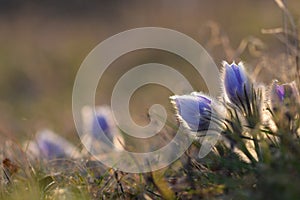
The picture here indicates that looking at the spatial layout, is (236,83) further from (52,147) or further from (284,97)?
(52,147)

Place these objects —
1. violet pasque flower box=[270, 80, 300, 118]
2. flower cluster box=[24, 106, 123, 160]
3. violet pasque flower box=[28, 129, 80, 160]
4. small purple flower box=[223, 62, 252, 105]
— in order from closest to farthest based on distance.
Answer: violet pasque flower box=[270, 80, 300, 118]
small purple flower box=[223, 62, 252, 105]
flower cluster box=[24, 106, 123, 160]
violet pasque flower box=[28, 129, 80, 160]

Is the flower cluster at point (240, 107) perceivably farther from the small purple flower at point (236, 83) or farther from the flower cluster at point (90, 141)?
the flower cluster at point (90, 141)

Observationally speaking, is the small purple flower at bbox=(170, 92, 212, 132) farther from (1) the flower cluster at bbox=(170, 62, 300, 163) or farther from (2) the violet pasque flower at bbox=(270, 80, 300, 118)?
(2) the violet pasque flower at bbox=(270, 80, 300, 118)

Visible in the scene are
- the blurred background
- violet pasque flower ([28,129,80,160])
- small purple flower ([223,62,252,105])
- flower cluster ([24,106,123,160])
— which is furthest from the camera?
the blurred background

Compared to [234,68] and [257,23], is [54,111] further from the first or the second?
[257,23]

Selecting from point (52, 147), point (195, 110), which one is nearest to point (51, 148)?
point (52, 147)

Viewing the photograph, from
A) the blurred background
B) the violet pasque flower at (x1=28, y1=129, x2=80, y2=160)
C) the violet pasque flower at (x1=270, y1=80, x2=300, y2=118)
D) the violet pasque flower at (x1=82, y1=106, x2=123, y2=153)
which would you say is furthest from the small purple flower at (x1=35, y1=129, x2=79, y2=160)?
the violet pasque flower at (x1=270, y1=80, x2=300, y2=118)

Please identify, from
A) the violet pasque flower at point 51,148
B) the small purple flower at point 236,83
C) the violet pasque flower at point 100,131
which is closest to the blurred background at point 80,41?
the violet pasque flower at point 51,148
